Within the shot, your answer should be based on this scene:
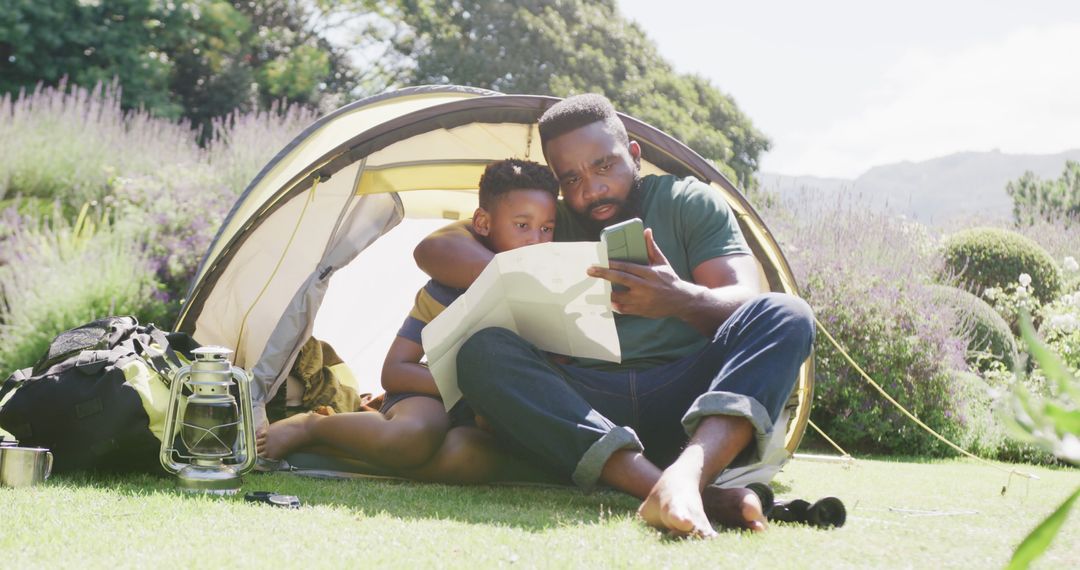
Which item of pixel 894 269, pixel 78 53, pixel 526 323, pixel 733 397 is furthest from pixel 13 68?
pixel 733 397

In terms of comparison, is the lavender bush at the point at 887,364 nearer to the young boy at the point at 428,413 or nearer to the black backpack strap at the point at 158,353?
the young boy at the point at 428,413

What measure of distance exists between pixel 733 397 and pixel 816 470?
1728mm

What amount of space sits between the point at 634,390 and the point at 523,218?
2.31 feet

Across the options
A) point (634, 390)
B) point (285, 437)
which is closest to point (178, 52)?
point (285, 437)

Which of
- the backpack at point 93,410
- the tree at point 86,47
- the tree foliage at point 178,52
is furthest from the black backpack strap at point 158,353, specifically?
the tree at point 86,47

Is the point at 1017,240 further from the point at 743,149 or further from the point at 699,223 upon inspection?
the point at 743,149

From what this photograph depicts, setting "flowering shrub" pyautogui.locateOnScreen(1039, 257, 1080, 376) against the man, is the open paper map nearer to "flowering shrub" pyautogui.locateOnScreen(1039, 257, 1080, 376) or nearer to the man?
the man

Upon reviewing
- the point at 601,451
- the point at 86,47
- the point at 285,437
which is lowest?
the point at 285,437

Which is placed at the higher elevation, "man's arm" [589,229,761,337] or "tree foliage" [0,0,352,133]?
"tree foliage" [0,0,352,133]

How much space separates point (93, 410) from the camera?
8.15 ft

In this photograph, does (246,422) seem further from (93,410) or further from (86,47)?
(86,47)

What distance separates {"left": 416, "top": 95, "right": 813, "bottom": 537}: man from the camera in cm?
199

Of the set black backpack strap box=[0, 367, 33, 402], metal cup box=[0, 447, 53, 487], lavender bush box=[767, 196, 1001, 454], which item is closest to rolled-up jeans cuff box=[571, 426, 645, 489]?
metal cup box=[0, 447, 53, 487]

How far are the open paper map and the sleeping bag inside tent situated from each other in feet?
3.09
